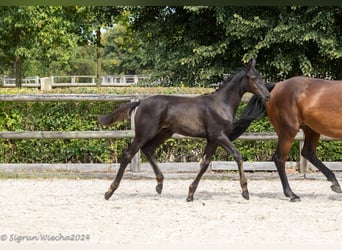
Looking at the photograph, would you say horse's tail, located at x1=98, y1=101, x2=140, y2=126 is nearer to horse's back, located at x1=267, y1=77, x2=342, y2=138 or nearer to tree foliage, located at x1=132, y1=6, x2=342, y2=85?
horse's back, located at x1=267, y1=77, x2=342, y2=138

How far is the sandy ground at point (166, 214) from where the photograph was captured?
4.63 metres

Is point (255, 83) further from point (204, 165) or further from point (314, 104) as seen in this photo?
point (204, 165)

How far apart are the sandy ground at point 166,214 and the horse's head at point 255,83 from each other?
1.26 m

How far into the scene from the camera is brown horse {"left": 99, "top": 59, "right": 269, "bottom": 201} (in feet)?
21.9

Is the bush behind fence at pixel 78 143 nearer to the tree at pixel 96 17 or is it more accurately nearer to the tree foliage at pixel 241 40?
the tree foliage at pixel 241 40

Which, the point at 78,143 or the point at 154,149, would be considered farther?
the point at 78,143

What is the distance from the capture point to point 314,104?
6.86 m

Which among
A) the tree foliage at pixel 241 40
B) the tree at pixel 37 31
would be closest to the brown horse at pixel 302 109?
the tree foliage at pixel 241 40

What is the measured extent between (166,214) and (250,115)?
6.59 feet

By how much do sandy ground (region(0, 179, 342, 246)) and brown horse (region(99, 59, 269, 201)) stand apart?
505 millimetres

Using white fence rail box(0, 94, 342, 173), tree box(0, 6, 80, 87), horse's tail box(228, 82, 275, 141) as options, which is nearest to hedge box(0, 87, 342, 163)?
white fence rail box(0, 94, 342, 173)

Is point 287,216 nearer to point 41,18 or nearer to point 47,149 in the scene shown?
point 47,149

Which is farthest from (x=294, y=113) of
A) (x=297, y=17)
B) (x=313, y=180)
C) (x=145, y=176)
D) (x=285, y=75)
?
(x=285, y=75)

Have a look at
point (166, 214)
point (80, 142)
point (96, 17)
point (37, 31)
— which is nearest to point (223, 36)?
point (96, 17)
